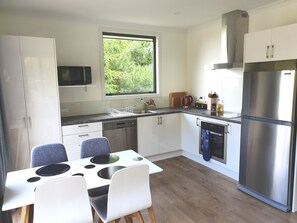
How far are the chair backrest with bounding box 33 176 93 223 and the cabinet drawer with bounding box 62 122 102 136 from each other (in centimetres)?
187

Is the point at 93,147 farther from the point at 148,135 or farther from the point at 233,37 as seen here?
the point at 233,37

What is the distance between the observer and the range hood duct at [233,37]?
3.41m

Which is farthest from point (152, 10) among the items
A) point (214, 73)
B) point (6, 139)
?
point (6, 139)

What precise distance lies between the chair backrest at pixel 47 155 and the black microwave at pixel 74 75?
1.31 metres

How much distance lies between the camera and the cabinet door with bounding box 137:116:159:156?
12.8 ft

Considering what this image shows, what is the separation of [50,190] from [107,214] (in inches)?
18.9

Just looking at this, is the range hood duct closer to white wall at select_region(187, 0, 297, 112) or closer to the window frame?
white wall at select_region(187, 0, 297, 112)

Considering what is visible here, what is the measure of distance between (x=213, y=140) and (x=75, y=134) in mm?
2138

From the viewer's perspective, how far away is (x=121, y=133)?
3727 mm

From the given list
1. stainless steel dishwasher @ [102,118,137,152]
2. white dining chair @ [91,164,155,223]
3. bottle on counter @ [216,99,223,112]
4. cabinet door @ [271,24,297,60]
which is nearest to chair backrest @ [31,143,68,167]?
white dining chair @ [91,164,155,223]

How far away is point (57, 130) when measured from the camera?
3191mm

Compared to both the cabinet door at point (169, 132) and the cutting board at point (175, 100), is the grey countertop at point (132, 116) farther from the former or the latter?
the cutting board at point (175, 100)

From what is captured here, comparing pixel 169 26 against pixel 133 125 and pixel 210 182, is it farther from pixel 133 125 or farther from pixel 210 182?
pixel 210 182

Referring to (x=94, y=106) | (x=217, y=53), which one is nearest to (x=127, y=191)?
(x=94, y=106)
